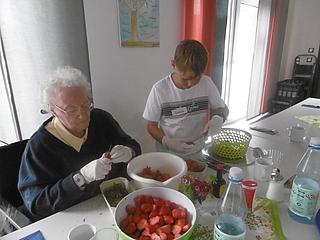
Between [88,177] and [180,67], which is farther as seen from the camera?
[180,67]

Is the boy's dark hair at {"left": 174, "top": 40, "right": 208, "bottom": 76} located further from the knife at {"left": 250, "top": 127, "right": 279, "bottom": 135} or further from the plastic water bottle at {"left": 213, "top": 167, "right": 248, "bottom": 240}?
the plastic water bottle at {"left": 213, "top": 167, "right": 248, "bottom": 240}

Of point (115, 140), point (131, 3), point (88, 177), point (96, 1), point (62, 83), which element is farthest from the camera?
point (131, 3)

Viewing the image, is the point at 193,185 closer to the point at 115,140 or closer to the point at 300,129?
the point at 115,140

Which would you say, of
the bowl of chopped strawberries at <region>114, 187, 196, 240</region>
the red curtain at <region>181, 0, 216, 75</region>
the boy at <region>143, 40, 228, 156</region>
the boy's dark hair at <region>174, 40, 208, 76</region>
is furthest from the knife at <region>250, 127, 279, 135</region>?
the bowl of chopped strawberries at <region>114, 187, 196, 240</region>

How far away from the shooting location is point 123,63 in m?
1.96

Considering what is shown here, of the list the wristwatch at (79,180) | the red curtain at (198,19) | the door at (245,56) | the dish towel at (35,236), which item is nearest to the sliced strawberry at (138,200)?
the wristwatch at (79,180)

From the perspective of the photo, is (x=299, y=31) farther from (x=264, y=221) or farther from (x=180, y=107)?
(x=264, y=221)

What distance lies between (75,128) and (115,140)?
26 cm

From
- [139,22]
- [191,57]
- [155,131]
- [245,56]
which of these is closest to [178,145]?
[155,131]

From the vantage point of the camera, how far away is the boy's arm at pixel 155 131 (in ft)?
5.00

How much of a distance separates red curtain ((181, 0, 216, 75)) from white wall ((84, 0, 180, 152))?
77 mm

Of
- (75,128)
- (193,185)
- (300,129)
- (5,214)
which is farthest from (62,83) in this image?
(300,129)

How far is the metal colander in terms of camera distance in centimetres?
127

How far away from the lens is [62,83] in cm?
109
